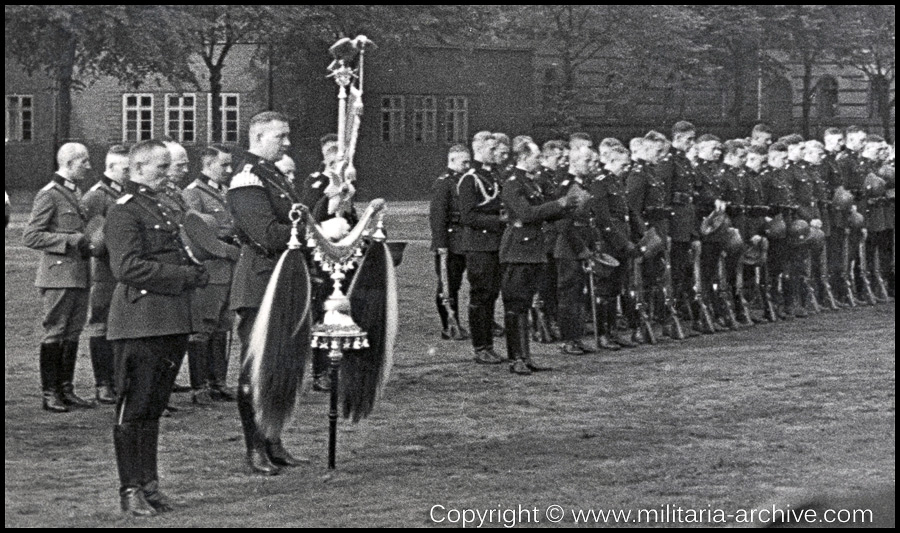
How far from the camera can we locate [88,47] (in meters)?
17.0

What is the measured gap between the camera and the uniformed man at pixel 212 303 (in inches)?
439

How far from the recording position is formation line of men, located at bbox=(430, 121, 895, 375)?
13.0 metres

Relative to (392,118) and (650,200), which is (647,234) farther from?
(392,118)

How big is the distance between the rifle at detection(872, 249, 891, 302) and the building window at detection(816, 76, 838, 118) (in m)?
11.9

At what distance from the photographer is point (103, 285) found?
11.0 metres

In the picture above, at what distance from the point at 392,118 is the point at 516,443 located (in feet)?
50.8

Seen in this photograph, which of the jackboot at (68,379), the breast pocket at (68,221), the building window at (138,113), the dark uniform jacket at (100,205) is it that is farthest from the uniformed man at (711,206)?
the building window at (138,113)

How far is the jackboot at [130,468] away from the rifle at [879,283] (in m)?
13.2

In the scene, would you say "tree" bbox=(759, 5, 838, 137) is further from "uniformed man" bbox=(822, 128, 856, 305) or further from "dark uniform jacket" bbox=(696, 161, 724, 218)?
"dark uniform jacket" bbox=(696, 161, 724, 218)

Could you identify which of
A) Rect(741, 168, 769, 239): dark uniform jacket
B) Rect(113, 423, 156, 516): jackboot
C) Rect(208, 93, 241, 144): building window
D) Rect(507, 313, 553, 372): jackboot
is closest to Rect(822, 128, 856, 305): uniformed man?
Rect(741, 168, 769, 239): dark uniform jacket

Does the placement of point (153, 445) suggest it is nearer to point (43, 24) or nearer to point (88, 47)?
point (43, 24)

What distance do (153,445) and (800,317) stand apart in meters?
10.9

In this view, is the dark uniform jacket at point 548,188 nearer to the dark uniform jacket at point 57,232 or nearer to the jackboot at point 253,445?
the dark uniform jacket at point 57,232

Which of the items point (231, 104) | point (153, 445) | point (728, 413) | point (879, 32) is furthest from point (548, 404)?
point (879, 32)
